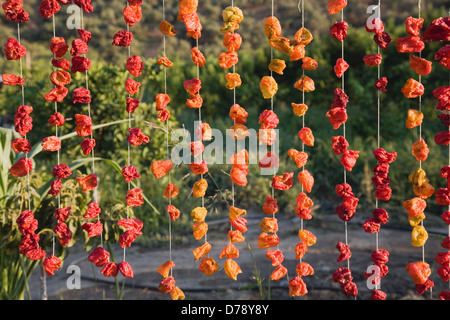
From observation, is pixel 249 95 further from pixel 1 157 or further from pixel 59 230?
pixel 59 230

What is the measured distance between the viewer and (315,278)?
394cm

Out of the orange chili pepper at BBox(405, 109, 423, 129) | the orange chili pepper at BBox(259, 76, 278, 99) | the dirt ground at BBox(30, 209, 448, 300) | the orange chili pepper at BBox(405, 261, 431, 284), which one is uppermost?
the orange chili pepper at BBox(259, 76, 278, 99)

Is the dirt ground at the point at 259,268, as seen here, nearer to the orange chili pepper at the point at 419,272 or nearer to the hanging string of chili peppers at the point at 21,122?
the hanging string of chili peppers at the point at 21,122

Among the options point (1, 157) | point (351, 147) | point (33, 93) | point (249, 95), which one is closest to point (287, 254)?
point (1, 157)

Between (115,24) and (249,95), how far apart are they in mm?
18220

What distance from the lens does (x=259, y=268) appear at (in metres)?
4.31

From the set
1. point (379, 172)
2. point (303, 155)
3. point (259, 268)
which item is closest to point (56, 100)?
point (303, 155)

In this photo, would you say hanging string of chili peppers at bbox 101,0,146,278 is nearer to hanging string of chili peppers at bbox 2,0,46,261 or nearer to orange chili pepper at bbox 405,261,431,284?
hanging string of chili peppers at bbox 2,0,46,261

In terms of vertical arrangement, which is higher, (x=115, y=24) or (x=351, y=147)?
(x=115, y=24)

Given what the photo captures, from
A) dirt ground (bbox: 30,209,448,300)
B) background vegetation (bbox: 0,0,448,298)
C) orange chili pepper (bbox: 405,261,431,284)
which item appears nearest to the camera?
orange chili pepper (bbox: 405,261,431,284)

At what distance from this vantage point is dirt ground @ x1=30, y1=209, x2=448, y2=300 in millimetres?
3701

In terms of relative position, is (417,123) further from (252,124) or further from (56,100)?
(252,124)

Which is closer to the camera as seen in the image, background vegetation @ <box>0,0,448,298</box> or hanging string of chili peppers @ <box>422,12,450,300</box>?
hanging string of chili peppers @ <box>422,12,450,300</box>

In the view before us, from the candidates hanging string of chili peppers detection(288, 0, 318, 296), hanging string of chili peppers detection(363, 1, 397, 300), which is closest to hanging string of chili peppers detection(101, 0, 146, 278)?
hanging string of chili peppers detection(288, 0, 318, 296)
